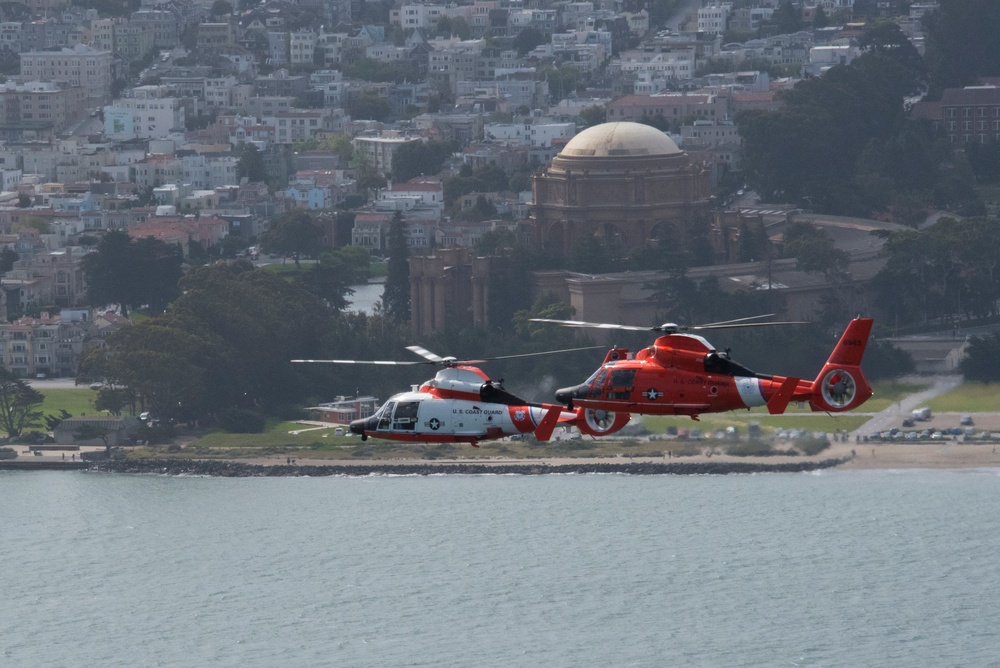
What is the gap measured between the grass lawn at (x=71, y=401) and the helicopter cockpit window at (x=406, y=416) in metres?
42.4

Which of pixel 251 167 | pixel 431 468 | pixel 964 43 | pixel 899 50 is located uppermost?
pixel 964 43

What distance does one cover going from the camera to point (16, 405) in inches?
3179

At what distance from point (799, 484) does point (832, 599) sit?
965cm

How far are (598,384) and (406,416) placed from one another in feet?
9.22

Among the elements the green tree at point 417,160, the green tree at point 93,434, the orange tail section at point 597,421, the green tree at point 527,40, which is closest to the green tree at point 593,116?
the green tree at point 417,160

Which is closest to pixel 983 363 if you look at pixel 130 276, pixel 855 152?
pixel 130 276

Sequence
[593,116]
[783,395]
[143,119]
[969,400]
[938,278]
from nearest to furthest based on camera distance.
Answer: [783,395] → [969,400] → [938,278] → [593,116] → [143,119]

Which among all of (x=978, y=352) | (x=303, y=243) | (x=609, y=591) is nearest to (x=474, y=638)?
(x=609, y=591)

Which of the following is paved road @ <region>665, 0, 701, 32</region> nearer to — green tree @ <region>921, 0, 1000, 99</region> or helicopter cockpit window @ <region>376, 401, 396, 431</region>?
green tree @ <region>921, 0, 1000, 99</region>

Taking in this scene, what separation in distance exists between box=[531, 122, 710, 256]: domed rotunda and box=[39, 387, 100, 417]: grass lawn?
41.0 feet

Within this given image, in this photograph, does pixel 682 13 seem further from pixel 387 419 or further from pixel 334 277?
pixel 387 419

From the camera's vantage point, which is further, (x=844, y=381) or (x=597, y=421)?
(x=597, y=421)

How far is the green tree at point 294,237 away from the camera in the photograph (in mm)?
100000

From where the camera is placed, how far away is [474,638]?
62.0m
